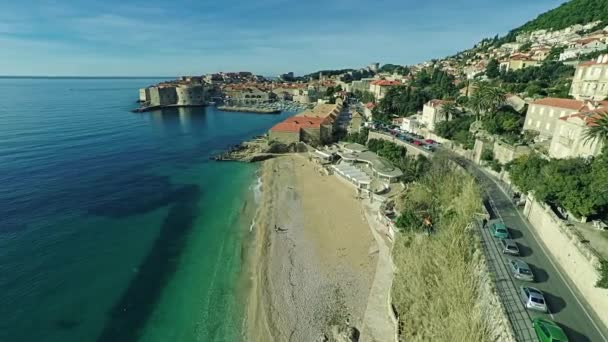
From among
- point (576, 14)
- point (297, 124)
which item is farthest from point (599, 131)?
point (576, 14)

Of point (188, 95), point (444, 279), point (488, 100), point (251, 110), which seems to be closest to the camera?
point (444, 279)

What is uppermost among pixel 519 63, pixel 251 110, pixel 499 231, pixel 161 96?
pixel 519 63

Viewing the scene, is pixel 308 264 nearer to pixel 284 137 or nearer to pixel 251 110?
pixel 284 137

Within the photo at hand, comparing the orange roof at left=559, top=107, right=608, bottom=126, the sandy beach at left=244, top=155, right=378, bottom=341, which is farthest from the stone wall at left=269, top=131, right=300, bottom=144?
the orange roof at left=559, top=107, right=608, bottom=126

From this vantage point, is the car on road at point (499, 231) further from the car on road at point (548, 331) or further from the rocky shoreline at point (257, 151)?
the rocky shoreline at point (257, 151)

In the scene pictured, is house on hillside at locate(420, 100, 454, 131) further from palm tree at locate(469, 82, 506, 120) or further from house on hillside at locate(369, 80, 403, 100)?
house on hillside at locate(369, 80, 403, 100)

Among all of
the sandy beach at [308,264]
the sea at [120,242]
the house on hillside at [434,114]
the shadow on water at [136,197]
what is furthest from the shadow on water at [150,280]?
the house on hillside at [434,114]
